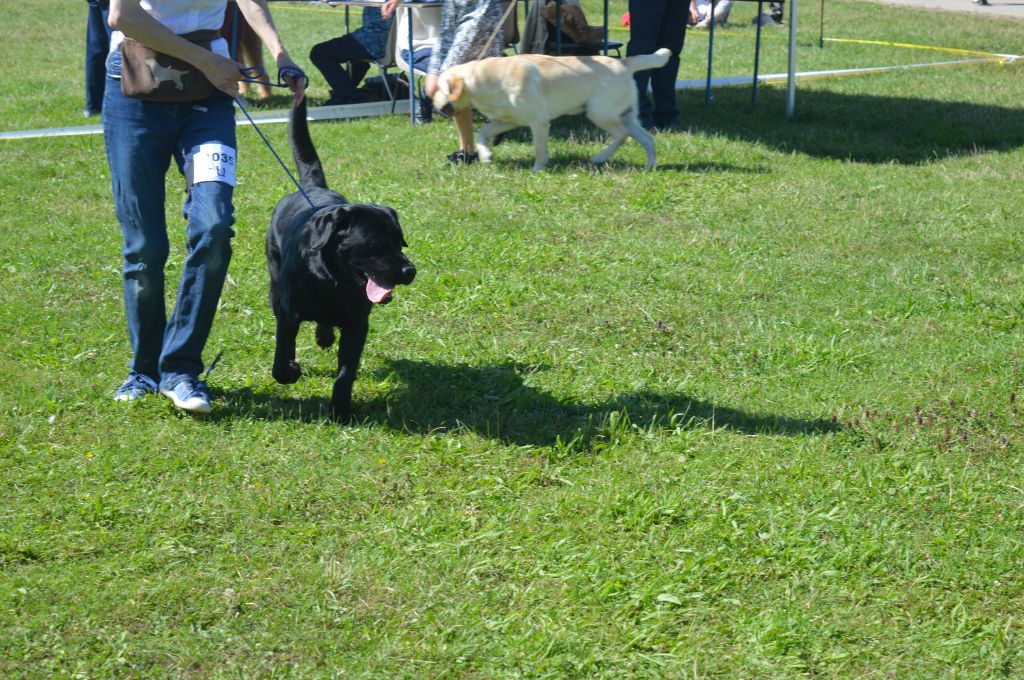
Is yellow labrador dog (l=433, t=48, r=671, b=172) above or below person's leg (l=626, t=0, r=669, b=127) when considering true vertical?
below

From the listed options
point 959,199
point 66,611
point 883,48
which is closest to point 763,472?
point 66,611

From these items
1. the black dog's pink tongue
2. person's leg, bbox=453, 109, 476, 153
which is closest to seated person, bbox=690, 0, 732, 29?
person's leg, bbox=453, 109, 476, 153

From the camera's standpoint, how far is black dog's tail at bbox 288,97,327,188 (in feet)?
15.5

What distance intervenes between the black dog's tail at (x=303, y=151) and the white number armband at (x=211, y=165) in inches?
22.4

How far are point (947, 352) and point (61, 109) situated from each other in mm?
9365

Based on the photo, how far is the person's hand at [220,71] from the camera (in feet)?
13.3

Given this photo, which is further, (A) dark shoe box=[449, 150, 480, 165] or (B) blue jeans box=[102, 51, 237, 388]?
(A) dark shoe box=[449, 150, 480, 165]

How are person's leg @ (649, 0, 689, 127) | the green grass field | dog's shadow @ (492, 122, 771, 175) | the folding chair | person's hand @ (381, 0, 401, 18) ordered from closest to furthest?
the green grass field → dog's shadow @ (492, 122, 771, 175) → person's leg @ (649, 0, 689, 127) → person's hand @ (381, 0, 401, 18) → the folding chair

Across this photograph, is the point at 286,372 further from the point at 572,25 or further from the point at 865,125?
the point at 865,125

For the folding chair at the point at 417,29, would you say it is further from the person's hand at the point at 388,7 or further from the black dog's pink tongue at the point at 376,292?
the black dog's pink tongue at the point at 376,292

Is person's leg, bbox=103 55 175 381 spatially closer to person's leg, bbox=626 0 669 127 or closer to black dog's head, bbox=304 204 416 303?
black dog's head, bbox=304 204 416 303

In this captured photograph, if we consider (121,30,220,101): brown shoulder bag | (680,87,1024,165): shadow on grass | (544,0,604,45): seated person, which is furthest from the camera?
(544,0,604,45): seated person

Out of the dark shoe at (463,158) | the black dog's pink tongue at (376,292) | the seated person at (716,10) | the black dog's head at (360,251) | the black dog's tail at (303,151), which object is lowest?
the dark shoe at (463,158)

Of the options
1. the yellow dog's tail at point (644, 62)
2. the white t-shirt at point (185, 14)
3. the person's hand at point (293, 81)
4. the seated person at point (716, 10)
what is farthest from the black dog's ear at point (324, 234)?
the seated person at point (716, 10)
